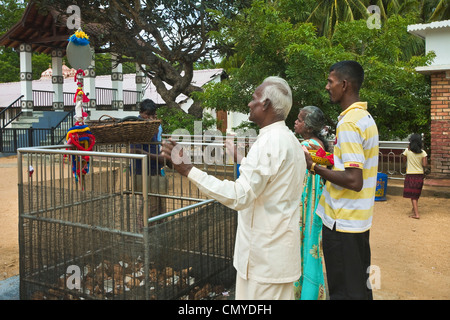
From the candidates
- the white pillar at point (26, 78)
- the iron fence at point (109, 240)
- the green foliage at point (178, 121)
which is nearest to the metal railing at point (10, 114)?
the white pillar at point (26, 78)

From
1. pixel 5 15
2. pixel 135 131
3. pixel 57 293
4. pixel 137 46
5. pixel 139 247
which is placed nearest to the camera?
pixel 139 247

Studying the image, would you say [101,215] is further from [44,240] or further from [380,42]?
[380,42]

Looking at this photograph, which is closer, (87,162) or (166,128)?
(87,162)

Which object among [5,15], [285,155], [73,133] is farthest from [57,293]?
[5,15]

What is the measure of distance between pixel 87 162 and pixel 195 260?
116cm

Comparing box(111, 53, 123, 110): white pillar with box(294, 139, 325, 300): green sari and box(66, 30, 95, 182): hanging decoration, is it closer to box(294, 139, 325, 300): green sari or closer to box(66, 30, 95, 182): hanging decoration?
box(66, 30, 95, 182): hanging decoration

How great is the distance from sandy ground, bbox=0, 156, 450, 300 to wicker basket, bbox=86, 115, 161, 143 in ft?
6.81

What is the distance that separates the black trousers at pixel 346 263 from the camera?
2746 mm

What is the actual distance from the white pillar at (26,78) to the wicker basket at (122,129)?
17826mm

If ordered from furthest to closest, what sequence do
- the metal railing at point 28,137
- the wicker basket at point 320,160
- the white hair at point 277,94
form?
1. the metal railing at point 28,137
2. the wicker basket at point 320,160
3. the white hair at point 277,94

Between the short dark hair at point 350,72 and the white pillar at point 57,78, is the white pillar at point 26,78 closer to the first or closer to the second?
the white pillar at point 57,78

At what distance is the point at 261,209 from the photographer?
7.76 feet

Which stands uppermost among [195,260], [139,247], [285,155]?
[285,155]

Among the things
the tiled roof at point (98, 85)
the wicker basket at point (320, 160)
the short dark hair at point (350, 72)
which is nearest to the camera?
the short dark hair at point (350, 72)
